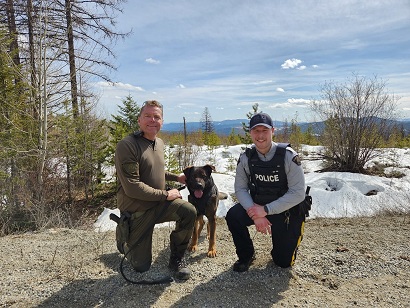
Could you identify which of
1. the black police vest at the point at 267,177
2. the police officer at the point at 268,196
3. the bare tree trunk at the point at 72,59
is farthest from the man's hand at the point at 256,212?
the bare tree trunk at the point at 72,59

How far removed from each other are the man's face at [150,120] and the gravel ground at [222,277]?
165 centimetres

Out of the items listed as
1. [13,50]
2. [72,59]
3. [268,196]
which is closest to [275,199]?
[268,196]

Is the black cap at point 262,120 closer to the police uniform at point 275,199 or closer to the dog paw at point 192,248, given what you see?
the police uniform at point 275,199

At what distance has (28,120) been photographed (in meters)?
8.57

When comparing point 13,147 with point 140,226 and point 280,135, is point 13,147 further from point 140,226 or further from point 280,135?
point 280,135

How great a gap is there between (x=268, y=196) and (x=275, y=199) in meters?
0.09

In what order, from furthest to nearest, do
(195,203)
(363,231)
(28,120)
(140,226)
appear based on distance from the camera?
(28,120)
(363,231)
(195,203)
(140,226)

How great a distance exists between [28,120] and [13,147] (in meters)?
1.00

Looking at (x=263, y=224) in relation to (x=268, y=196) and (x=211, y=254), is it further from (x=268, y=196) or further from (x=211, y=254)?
(x=211, y=254)

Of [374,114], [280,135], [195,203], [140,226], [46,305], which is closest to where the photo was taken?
[46,305]

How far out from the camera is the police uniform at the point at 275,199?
3086mm

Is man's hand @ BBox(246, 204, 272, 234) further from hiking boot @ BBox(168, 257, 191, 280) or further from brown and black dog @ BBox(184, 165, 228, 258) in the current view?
hiking boot @ BBox(168, 257, 191, 280)

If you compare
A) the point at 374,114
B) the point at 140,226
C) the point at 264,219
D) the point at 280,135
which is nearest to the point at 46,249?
the point at 140,226

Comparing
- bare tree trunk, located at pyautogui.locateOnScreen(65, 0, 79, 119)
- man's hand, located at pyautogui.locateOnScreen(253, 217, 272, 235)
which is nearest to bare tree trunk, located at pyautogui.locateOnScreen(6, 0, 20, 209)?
bare tree trunk, located at pyautogui.locateOnScreen(65, 0, 79, 119)
